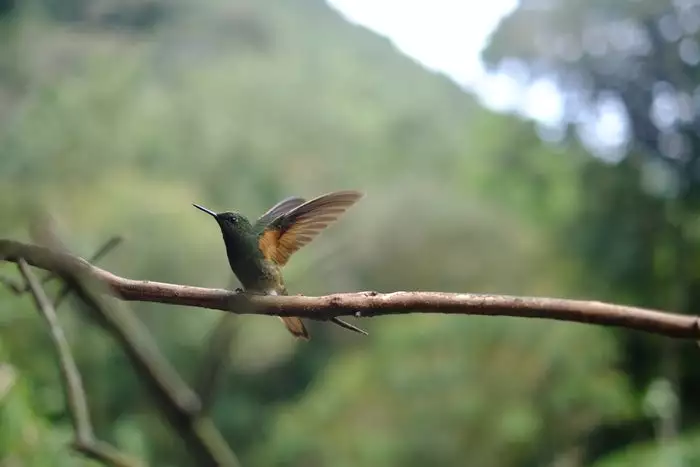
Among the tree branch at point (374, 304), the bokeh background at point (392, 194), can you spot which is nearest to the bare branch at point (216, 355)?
the tree branch at point (374, 304)

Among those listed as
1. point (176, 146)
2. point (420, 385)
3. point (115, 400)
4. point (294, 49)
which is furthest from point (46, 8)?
point (420, 385)

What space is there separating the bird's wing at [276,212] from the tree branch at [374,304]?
0.08m

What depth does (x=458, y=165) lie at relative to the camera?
3.83 ft

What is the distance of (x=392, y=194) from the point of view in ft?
3.55

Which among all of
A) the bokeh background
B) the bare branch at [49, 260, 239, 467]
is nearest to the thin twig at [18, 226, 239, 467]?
the bare branch at [49, 260, 239, 467]

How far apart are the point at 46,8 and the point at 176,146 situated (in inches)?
9.1

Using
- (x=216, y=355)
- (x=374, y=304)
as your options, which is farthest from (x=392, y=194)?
(x=374, y=304)

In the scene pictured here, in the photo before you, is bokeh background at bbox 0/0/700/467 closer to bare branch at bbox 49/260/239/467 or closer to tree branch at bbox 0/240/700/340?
bare branch at bbox 49/260/239/467

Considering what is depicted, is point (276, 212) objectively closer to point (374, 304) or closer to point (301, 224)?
point (301, 224)

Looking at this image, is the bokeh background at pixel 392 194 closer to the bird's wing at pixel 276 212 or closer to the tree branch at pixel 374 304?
the bird's wing at pixel 276 212

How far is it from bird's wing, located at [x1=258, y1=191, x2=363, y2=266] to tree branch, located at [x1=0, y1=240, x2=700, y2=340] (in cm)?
8

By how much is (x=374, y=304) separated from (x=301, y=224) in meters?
0.13

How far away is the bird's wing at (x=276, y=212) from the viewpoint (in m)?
0.33

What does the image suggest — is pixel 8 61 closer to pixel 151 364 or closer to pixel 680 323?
pixel 151 364
